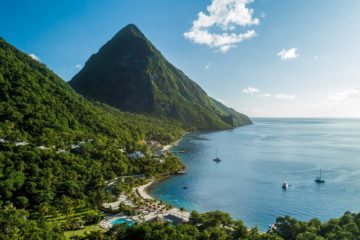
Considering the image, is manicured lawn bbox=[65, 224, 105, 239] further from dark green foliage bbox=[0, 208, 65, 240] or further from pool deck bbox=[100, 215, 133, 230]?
dark green foliage bbox=[0, 208, 65, 240]

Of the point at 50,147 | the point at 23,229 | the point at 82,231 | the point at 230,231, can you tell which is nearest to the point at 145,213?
the point at 82,231

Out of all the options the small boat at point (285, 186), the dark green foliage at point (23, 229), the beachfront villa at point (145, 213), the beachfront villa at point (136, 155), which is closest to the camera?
the dark green foliage at point (23, 229)

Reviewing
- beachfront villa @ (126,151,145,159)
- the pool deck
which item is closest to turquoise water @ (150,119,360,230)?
beachfront villa @ (126,151,145,159)

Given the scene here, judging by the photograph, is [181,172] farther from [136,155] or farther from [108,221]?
[108,221]

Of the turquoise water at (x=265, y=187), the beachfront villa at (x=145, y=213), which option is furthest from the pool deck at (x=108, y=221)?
the turquoise water at (x=265, y=187)

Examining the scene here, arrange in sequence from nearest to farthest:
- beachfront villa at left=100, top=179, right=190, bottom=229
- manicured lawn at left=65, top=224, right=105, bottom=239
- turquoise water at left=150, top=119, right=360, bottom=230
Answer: manicured lawn at left=65, top=224, right=105, bottom=239
beachfront villa at left=100, top=179, right=190, bottom=229
turquoise water at left=150, top=119, right=360, bottom=230

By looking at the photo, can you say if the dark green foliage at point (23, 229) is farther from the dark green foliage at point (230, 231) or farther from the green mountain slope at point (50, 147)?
the green mountain slope at point (50, 147)

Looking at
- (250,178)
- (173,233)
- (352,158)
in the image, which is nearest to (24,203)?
(173,233)

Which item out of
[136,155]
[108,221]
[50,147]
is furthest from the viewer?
[136,155]

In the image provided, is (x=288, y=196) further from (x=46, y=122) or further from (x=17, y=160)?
(x=46, y=122)
